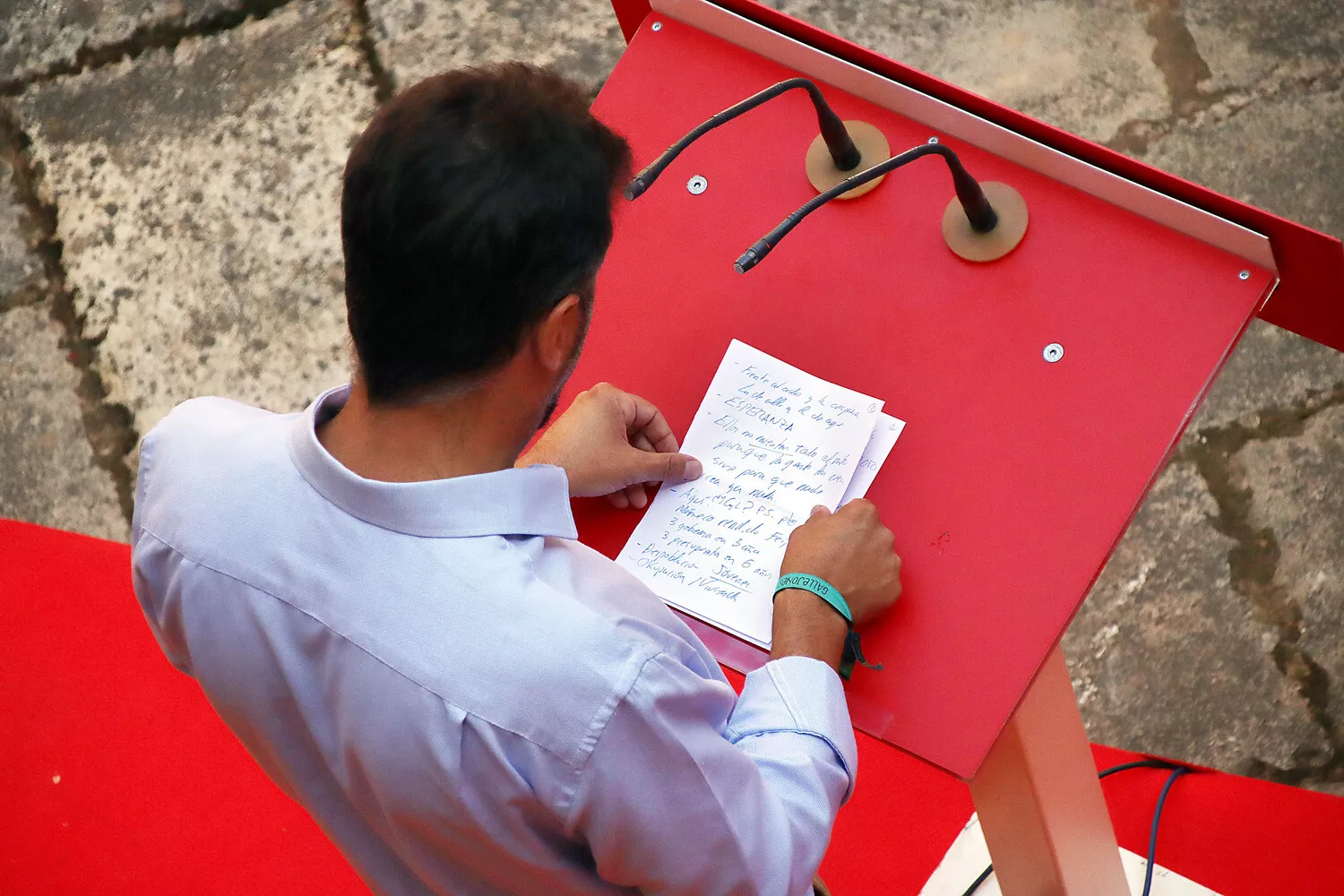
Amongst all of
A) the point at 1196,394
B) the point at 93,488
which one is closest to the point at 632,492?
the point at 1196,394

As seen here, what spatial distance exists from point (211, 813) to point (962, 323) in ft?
4.36

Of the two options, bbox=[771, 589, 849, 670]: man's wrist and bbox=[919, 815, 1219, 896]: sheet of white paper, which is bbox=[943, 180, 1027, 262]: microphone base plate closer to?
bbox=[771, 589, 849, 670]: man's wrist

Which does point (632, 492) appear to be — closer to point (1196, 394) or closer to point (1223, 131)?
point (1196, 394)

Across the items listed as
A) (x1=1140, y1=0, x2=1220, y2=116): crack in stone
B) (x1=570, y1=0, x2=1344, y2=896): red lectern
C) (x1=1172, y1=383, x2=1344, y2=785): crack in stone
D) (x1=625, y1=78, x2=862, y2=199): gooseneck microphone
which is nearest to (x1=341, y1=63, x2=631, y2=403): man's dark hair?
(x1=625, y1=78, x2=862, y2=199): gooseneck microphone

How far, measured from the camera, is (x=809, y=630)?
1.13 m

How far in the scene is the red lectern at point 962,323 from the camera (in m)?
1.16

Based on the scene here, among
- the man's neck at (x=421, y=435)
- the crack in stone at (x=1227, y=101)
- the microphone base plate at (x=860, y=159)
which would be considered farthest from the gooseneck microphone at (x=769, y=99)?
the crack in stone at (x=1227, y=101)

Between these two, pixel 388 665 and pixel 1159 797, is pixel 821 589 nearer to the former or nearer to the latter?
pixel 388 665

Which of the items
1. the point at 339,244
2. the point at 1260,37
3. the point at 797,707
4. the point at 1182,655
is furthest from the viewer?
the point at 339,244

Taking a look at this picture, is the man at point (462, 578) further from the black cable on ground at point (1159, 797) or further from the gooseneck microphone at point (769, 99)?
the black cable on ground at point (1159, 797)

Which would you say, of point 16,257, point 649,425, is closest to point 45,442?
point 16,257

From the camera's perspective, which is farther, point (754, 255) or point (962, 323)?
point (962, 323)

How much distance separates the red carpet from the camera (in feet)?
5.97

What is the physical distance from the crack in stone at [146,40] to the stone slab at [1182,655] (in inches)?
84.0
